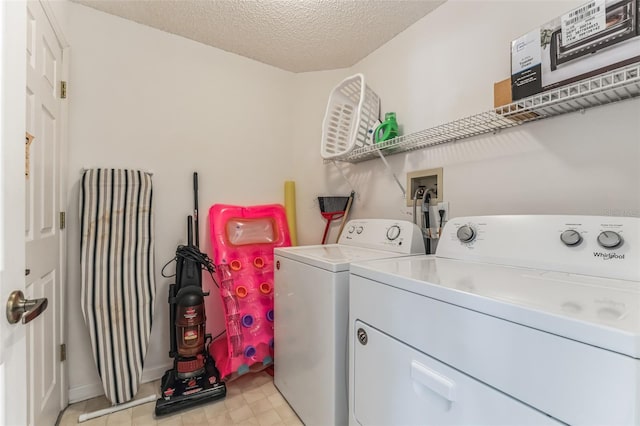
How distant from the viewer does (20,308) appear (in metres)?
0.62

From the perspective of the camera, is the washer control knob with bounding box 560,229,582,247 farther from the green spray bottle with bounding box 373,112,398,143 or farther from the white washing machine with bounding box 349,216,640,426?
the green spray bottle with bounding box 373,112,398,143

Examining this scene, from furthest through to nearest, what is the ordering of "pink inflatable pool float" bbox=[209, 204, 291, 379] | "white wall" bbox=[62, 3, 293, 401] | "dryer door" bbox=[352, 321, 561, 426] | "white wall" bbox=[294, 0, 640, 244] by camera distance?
"pink inflatable pool float" bbox=[209, 204, 291, 379] → "white wall" bbox=[62, 3, 293, 401] → "white wall" bbox=[294, 0, 640, 244] → "dryer door" bbox=[352, 321, 561, 426]

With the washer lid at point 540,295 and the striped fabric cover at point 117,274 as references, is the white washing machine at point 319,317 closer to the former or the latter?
the washer lid at point 540,295

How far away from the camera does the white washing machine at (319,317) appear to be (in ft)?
4.02

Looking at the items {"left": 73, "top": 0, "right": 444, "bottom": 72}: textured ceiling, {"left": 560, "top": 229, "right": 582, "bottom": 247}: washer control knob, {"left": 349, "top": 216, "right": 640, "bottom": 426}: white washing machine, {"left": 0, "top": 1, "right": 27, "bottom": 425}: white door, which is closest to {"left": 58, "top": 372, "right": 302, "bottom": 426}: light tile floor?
{"left": 349, "top": 216, "right": 640, "bottom": 426}: white washing machine

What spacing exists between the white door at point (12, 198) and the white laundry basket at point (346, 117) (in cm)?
149

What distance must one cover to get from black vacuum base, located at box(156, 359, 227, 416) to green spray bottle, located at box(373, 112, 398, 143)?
6.03 ft

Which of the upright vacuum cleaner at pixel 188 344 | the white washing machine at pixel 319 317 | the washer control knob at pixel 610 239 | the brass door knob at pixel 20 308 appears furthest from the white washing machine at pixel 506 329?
the upright vacuum cleaner at pixel 188 344

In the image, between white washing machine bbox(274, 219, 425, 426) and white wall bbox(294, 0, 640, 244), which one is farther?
white washing machine bbox(274, 219, 425, 426)

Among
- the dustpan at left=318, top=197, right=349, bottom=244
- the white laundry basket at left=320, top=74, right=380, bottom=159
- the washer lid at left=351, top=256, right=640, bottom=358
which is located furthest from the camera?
the dustpan at left=318, top=197, right=349, bottom=244

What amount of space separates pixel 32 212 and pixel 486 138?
82.5 inches

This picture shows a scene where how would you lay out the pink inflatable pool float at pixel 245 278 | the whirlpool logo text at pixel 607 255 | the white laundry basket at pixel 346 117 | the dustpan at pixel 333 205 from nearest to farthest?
1. the whirlpool logo text at pixel 607 255
2. the pink inflatable pool float at pixel 245 278
3. the white laundry basket at pixel 346 117
4. the dustpan at pixel 333 205

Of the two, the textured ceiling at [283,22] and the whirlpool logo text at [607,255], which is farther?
the textured ceiling at [283,22]

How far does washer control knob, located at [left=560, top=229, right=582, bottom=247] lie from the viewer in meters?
0.94
